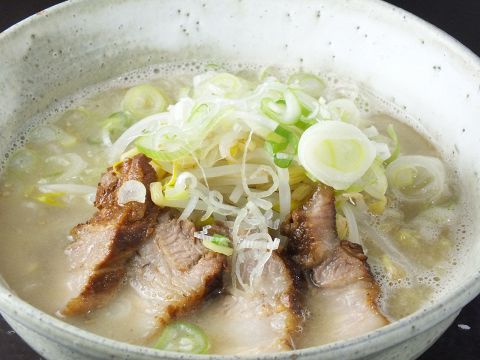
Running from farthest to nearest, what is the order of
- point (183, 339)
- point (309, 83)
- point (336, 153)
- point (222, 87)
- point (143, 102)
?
point (309, 83) → point (143, 102) → point (222, 87) → point (336, 153) → point (183, 339)

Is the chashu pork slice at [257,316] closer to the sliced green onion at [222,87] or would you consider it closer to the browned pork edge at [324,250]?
the browned pork edge at [324,250]

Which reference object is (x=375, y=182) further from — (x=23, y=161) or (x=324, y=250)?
(x=23, y=161)

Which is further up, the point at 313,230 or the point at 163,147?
the point at 163,147

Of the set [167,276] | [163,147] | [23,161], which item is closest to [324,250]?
[167,276]

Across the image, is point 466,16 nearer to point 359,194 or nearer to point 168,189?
point 359,194

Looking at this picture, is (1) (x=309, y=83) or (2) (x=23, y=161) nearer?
(2) (x=23, y=161)

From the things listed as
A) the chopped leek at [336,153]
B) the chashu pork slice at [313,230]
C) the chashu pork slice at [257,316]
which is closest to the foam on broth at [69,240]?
the chashu pork slice at [257,316]
